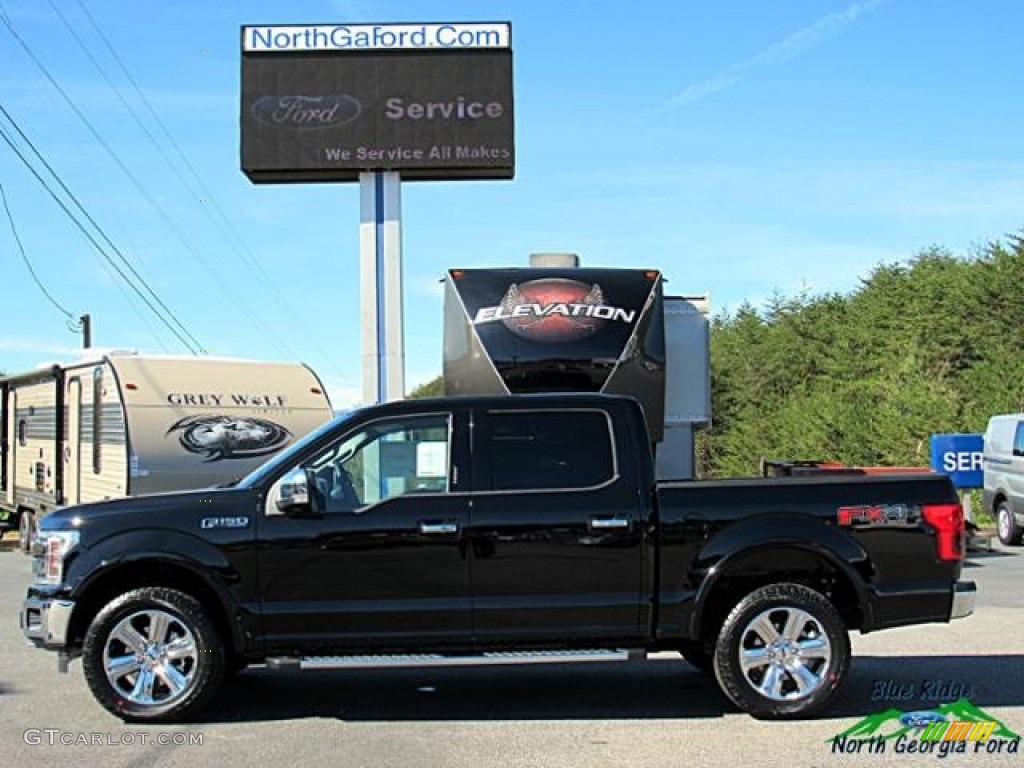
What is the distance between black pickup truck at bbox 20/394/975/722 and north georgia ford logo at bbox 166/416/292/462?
23.8 ft

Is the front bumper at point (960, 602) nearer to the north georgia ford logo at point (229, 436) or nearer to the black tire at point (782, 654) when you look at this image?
the black tire at point (782, 654)

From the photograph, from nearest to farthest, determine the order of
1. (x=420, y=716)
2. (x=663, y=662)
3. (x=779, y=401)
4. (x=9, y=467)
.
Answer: (x=420, y=716), (x=663, y=662), (x=9, y=467), (x=779, y=401)

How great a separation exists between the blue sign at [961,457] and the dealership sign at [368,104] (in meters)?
8.99

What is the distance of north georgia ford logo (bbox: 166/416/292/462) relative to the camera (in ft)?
47.0

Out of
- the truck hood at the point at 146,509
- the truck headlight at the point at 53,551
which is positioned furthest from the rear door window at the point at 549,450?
the truck headlight at the point at 53,551

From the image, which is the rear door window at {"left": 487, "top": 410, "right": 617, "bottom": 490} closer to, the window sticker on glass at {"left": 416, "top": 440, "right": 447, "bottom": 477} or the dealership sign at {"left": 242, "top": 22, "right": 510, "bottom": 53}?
the window sticker on glass at {"left": 416, "top": 440, "right": 447, "bottom": 477}

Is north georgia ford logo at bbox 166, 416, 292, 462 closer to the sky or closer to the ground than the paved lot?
closer to the sky

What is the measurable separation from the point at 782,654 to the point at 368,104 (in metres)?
15.2

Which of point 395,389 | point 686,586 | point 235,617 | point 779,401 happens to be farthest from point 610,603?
point 779,401

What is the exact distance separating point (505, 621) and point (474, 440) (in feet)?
3.53

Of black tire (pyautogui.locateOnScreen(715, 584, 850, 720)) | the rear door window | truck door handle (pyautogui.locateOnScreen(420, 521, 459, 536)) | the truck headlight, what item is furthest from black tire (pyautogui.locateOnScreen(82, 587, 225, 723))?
black tire (pyautogui.locateOnScreen(715, 584, 850, 720))

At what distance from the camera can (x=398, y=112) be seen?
20.3 meters

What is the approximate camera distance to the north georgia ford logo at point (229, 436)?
47.0 ft

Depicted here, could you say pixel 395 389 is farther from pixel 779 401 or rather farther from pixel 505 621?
pixel 779 401
